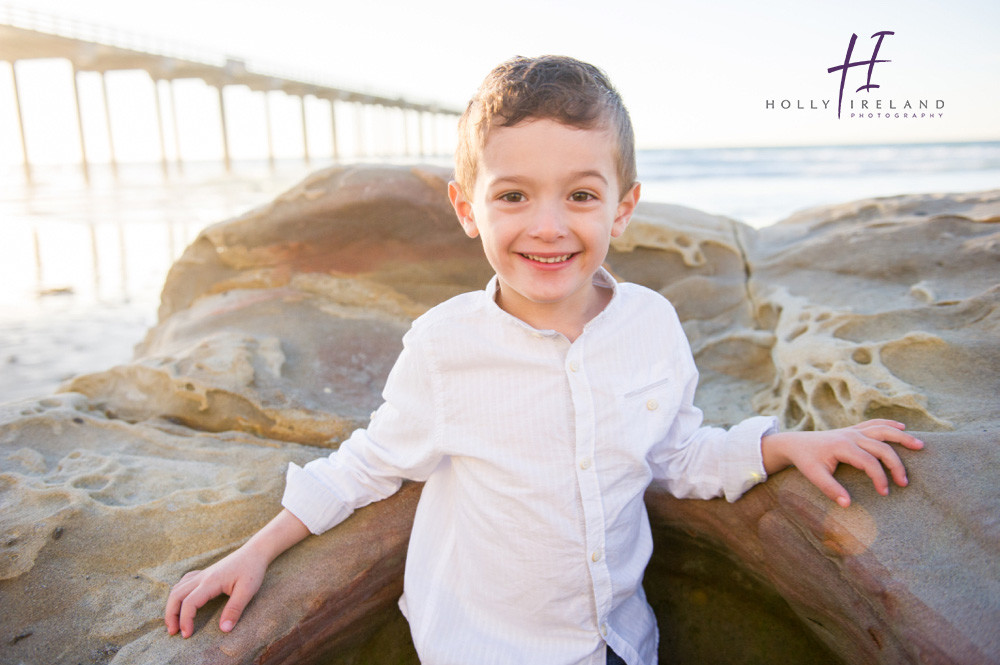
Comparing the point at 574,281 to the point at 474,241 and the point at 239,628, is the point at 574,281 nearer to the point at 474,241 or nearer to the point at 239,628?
the point at 239,628

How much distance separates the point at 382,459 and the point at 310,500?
0.73 feet

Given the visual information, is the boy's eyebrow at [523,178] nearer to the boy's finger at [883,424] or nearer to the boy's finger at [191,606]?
the boy's finger at [883,424]

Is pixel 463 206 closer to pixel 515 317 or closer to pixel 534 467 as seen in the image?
pixel 515 317

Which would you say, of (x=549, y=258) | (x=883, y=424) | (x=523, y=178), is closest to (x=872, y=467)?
(x=883, y=424)

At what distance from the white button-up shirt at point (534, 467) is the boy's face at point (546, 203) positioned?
0.14 metres

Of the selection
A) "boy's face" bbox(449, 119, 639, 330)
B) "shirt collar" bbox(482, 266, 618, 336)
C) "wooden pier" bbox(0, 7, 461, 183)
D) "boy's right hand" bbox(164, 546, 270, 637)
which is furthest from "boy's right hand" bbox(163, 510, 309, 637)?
"wooden pier" bbox(0, 7, 461, 183)

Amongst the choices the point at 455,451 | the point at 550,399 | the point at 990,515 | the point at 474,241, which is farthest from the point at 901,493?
the point at 474,241

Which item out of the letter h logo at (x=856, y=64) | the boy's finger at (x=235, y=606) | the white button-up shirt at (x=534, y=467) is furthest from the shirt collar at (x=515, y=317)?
the letter h logo at (x=856, y=64)

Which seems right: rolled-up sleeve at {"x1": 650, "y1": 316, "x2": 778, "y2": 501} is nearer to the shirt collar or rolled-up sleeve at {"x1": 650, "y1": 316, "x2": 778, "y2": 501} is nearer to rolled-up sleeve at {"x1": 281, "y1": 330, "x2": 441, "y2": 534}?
the shirt collar

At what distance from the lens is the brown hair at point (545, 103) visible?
1400mm

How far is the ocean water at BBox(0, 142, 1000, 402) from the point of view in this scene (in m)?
4.63

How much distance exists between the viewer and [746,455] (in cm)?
165

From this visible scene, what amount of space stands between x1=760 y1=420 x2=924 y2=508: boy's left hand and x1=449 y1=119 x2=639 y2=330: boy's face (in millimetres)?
643

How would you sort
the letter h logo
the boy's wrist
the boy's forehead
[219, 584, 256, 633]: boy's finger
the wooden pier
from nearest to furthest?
the boy's forehead → [219, 584, 256, 633]: boy's finger → the boy's wrist → the letter h logo → the wooden pier
